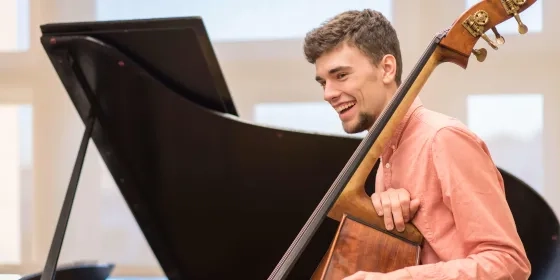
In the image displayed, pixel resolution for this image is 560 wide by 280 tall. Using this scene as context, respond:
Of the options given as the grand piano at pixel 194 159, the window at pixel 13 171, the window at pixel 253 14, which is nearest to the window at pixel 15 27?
the window at pixel 13 171

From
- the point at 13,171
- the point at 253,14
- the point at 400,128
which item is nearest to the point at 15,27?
the point at 13,171

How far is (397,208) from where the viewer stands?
0.97m

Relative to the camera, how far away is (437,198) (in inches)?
38.4

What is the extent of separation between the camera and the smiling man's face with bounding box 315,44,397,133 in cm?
109

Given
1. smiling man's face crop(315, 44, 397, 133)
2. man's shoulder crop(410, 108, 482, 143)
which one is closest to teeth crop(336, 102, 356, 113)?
smiling man's face crop(315, 44, 397, 133)

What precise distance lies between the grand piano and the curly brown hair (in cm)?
25

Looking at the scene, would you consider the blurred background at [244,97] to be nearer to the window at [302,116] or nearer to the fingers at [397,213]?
the window at [302,116]

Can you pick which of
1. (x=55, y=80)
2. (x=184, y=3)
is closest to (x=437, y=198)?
(x=184, y=3)

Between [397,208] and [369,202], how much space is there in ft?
0.16

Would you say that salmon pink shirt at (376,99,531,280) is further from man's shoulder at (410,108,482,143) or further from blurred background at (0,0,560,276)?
blurred background at (0,0,560,276)

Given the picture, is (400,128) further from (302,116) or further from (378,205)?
(302,116)

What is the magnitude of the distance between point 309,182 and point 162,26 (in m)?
0.60

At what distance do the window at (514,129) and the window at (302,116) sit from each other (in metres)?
0.61

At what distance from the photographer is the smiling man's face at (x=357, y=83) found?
1089mm
